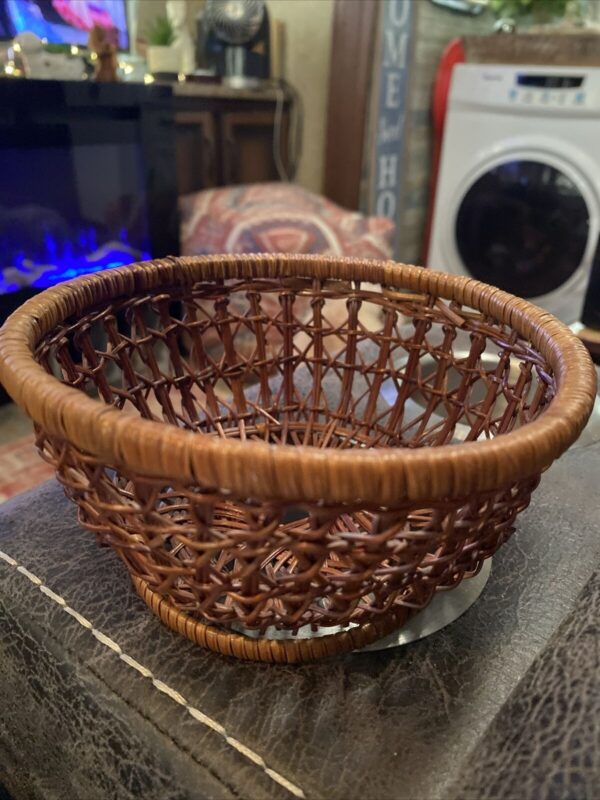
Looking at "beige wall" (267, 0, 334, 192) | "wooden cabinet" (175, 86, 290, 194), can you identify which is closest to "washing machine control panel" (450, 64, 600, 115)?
"beige wall" (267, 0, 334, 192)

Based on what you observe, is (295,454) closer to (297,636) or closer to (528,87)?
(297,636)

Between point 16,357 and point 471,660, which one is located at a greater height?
point 16,357

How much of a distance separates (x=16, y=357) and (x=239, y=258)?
0.30m

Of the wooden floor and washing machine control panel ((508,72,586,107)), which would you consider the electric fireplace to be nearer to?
the wooden floor

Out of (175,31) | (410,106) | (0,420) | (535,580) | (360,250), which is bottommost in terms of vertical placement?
(0,420)

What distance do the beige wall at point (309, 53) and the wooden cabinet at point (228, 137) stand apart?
0.27 ft

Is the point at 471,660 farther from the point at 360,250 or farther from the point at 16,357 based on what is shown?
the point at 360,250

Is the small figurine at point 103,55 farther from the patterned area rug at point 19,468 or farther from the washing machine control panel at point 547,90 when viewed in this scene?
the washing machine control panel at point 547,90

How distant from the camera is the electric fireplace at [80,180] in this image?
1274mm

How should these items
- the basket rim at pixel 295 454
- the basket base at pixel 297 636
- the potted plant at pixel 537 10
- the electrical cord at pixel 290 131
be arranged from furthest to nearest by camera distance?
the electrical cord at pixel 290 131, the potted plant at pixel 537 10, the basket base at pixel 297 636, the basket rim at pixel 295 454

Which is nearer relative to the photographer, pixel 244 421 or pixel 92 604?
pixel 92 604

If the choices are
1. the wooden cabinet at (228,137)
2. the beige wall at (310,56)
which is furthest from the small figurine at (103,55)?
the beige wall at (310,56)

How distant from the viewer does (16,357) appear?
34 cm

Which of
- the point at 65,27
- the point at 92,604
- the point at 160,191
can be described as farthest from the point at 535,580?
the point at 65,27
